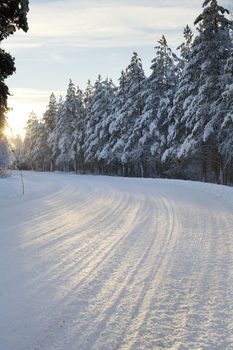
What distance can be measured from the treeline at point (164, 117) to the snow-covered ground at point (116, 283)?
45.0ft

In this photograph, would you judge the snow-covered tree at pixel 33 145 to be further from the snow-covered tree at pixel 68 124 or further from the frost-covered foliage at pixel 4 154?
the frost-covered foliage at pixel 4 154

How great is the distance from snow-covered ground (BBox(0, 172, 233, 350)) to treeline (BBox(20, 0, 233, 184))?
13.7 meters

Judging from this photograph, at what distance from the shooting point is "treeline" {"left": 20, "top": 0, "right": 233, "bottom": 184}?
1039 inches

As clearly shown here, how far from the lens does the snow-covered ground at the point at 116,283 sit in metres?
4.16

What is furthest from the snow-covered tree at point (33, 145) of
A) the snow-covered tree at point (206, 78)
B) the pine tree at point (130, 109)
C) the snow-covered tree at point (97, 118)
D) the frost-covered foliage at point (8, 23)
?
the frost-covered foliage at point (8, 23)

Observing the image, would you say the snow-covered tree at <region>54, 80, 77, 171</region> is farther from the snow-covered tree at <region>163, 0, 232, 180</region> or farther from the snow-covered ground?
the snow-covered ground

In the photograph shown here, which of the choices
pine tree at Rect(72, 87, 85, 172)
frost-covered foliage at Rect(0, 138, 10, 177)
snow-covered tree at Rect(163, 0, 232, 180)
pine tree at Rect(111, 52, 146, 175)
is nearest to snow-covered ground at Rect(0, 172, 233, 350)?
frost-covered foliage at Rect(0, 138, 10, 177)

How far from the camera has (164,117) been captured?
39938mm

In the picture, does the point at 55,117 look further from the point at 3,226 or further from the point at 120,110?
the point at 3,226

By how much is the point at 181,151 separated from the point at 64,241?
19.6m

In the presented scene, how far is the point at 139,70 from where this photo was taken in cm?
4416

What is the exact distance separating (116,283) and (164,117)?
115 ft

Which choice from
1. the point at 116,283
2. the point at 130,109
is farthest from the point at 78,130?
the point at 116,283

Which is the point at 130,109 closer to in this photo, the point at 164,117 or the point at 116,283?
the point at 164,117
